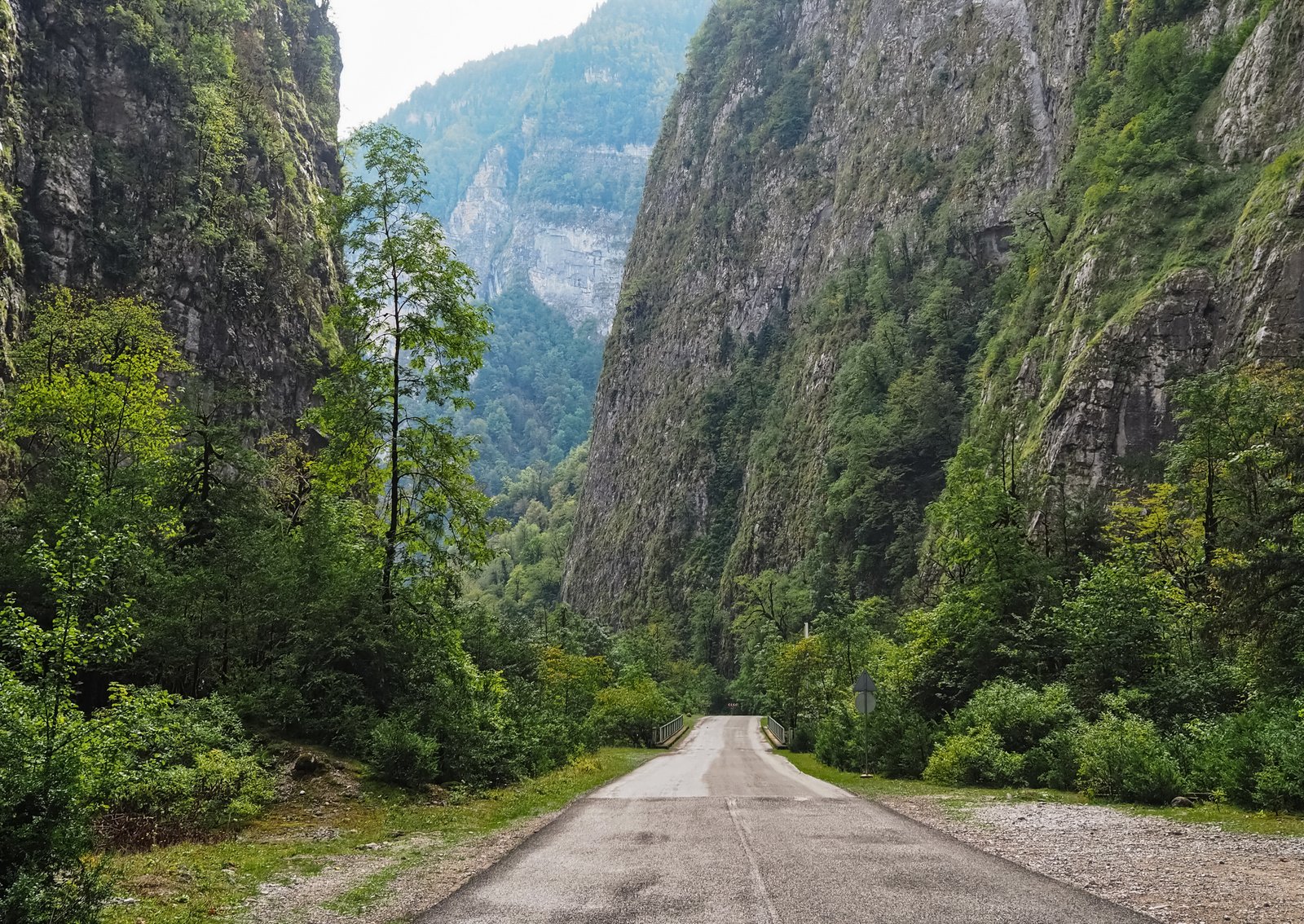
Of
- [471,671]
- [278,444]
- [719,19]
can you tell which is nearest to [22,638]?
[471,671]

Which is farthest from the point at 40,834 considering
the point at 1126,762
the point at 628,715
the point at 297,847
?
the point at 628,715

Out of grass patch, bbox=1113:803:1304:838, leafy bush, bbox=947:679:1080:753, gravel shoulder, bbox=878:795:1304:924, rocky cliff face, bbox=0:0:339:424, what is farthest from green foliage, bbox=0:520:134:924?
rocky cliff face, bbox=0:0:339:424

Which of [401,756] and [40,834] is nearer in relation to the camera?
[40,834]

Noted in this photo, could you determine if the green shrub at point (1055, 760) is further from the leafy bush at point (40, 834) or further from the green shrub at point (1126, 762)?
the leafy bush at point (40, 834)

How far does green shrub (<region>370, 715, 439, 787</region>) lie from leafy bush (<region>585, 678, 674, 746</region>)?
22.6 metres

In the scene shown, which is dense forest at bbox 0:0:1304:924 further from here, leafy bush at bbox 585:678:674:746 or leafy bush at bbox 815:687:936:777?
leafy bush at bbox 585:678:674:746

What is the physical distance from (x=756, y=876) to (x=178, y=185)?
46176 millimetres

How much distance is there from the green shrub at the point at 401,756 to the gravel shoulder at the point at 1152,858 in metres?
8.90

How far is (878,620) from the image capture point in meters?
53.4

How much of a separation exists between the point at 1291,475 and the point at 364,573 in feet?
61.2

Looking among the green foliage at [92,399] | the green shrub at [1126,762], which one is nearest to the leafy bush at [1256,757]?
the green shrub at [1126,762]

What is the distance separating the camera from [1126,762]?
51.7ft

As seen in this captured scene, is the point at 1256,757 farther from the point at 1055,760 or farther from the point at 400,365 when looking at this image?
the point at 400,365

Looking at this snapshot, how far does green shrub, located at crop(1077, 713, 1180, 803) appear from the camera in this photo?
1497 cm
